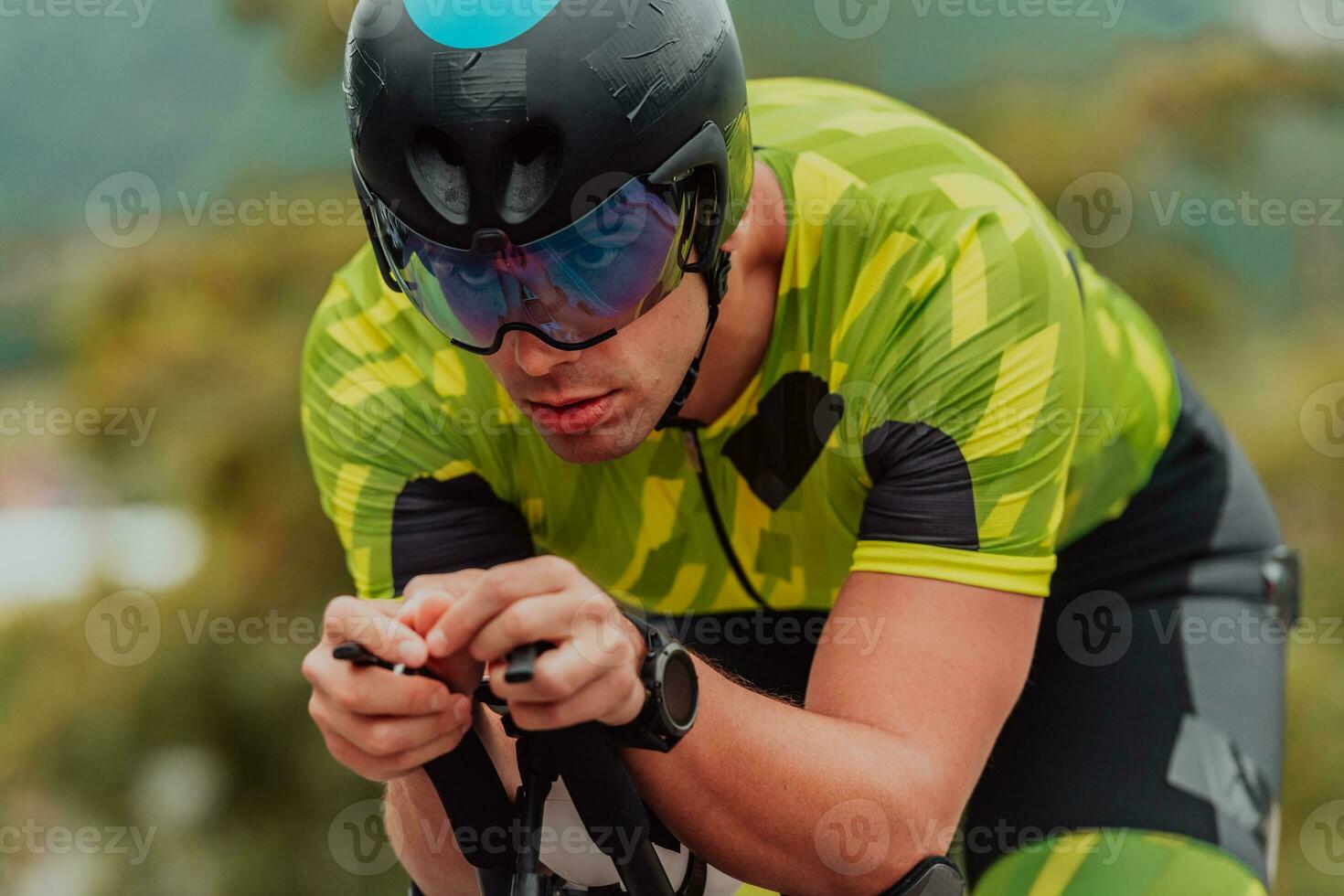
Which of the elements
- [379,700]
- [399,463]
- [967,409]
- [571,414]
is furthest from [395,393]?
[379,700]

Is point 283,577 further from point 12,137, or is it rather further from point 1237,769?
point 12,137

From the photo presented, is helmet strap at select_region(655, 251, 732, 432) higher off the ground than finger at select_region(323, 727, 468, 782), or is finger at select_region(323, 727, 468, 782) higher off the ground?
helmet strap at select_region(655, 251, 732, 432)

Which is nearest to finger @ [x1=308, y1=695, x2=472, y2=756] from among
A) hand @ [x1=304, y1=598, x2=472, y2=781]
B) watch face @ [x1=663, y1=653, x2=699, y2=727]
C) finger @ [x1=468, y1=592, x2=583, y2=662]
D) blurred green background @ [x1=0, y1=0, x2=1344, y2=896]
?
hand @ [x1=304, y1=598, x2=472, y2=781]

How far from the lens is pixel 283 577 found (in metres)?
7.58

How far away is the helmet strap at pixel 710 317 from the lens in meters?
2.59

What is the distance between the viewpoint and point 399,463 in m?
2.81

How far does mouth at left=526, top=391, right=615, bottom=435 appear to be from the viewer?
7.99 ft

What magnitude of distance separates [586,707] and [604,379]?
0.77 metres

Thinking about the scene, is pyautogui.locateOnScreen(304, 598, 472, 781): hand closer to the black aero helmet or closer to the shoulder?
the black aero helmet

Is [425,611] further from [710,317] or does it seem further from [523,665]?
[710,317]

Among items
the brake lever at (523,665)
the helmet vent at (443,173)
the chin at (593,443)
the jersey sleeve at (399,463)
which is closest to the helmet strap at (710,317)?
the chin at (593,443)

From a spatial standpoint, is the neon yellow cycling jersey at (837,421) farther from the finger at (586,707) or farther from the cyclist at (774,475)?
the finger at (586,707)

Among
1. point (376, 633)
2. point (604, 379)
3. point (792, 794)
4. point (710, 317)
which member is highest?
point (710, 317)

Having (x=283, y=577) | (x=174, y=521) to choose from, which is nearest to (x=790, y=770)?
(x=283, y=577)
